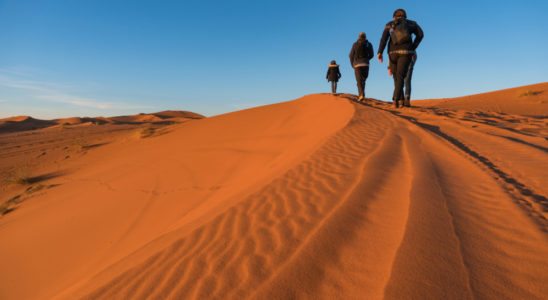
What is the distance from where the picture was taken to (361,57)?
25.3 ft

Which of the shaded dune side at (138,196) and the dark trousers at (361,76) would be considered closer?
the shaded dune side at (138,196)

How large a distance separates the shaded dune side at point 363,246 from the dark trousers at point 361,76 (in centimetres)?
593

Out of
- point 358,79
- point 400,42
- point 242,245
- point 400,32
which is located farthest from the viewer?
point 358,79

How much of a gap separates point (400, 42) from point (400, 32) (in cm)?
23

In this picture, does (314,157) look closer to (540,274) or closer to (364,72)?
(540,274)

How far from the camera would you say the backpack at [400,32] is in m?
5.86

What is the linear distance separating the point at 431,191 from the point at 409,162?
32.5 inches

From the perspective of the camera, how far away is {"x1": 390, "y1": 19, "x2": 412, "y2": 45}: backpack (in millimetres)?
5863

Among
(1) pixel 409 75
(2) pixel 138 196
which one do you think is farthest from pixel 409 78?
(2) pixel 138 196

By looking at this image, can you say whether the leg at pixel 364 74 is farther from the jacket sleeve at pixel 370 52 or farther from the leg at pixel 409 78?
the leg at pixel 409 78

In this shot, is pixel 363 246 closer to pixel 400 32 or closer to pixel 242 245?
pixel 242 245

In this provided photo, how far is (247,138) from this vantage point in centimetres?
589

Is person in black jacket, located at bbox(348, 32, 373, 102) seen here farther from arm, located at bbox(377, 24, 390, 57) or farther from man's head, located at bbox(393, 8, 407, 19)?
man's head, located at bbox(393, 8, 407, 19)

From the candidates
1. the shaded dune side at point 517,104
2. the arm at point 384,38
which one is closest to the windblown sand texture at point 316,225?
the arm at point 384,38
